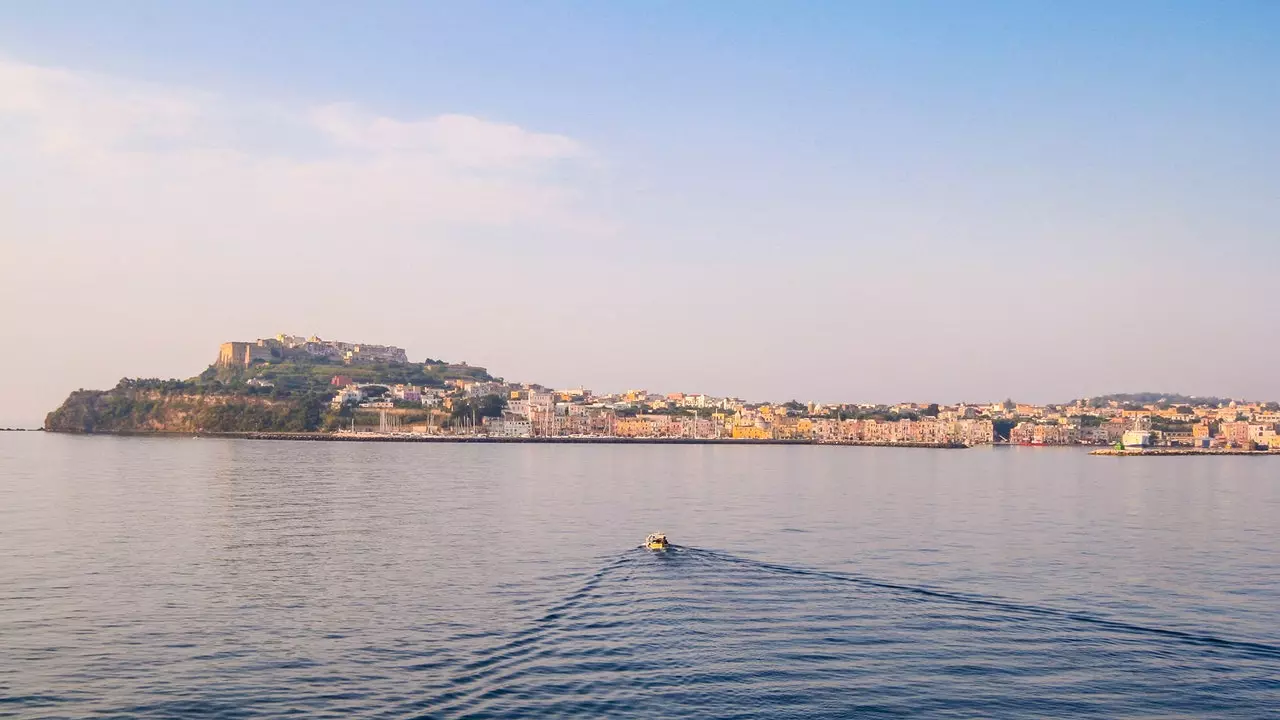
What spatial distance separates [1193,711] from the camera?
1365 centimetres

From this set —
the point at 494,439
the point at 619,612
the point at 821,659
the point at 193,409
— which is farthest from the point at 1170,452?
the point at 821,659

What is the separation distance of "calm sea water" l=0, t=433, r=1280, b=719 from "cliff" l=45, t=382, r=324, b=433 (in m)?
131

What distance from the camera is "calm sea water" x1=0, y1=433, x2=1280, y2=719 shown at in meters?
13.9

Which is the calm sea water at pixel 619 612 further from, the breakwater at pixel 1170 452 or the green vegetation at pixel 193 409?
the green vegetation at pixel 193 409

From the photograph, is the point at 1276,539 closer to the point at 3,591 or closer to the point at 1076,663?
the point at 1076,663

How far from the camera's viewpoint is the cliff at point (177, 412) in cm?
16638

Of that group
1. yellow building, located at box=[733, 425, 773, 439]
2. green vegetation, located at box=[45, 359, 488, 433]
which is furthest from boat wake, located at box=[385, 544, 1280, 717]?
yellow building, located at box=[733, 425, 773, 439]

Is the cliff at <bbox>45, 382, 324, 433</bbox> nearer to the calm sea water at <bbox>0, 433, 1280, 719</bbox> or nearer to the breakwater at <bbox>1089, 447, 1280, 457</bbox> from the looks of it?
the breakwater at <bbox>1089, 447, 1280, 457</bbox>

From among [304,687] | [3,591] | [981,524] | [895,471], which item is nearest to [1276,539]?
[981,524]

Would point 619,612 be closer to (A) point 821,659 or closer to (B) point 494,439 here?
(A) point 821,659

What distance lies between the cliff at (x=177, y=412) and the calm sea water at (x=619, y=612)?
429 feet

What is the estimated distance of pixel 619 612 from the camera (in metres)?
19.4

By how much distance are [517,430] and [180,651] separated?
536ft

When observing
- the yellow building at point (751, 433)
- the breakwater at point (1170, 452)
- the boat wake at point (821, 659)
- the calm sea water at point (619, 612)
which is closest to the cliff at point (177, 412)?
the yellow building at point (751, 433)
